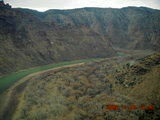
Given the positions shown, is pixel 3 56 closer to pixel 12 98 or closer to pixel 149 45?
pixel 12 98

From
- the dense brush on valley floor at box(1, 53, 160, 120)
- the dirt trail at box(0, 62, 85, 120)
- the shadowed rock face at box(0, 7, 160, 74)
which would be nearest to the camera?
the dense brush on valley floor at box(1, 53, 160, 120)

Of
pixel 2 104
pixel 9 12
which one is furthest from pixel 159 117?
pixel 9 12
